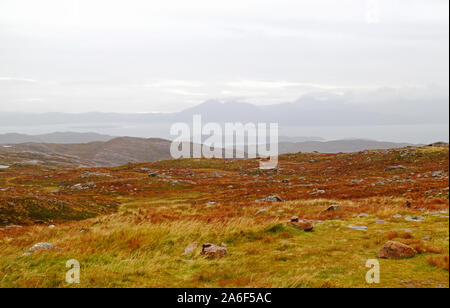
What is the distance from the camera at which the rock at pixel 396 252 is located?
808 cm

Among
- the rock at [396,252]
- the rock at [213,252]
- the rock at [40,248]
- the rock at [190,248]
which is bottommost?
the rock at [40,248]

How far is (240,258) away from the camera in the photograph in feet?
A: 28.7

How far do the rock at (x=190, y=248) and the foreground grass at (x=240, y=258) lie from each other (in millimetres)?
264

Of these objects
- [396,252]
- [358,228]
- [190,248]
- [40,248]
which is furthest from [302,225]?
[40,248]

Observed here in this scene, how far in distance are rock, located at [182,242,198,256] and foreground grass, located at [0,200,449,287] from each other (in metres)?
0.26

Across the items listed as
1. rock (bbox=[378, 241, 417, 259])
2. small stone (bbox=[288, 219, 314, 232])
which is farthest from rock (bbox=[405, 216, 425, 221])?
rock (bbox=[378, 241, 417, 259])

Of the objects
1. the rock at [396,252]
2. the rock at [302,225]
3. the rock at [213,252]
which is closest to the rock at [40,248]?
the rock at [213,252]

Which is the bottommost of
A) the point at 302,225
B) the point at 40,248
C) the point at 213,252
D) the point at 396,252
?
the point at 40,248

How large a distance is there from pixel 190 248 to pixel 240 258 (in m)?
1.96

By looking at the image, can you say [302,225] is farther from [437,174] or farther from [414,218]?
[437,174]

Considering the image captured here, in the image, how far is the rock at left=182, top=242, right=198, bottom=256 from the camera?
945cm

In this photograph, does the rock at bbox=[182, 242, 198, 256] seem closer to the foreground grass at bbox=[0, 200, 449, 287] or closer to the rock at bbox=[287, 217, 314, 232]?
the foreground grass at bbox=[0, 200, 449, 287]

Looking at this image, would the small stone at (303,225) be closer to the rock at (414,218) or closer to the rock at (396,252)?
the rock at (396,252)
